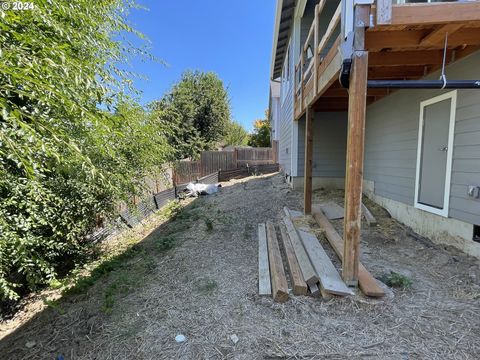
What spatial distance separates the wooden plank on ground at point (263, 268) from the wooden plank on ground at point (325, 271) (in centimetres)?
53

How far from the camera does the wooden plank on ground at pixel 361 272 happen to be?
2.49m

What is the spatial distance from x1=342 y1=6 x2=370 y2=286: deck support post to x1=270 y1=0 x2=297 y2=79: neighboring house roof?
5477 mm

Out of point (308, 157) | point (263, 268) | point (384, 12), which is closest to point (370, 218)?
point (308, 157)

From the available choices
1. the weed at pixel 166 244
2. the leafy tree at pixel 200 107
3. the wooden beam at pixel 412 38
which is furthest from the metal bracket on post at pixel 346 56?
the leafy tree at pixel 200 107

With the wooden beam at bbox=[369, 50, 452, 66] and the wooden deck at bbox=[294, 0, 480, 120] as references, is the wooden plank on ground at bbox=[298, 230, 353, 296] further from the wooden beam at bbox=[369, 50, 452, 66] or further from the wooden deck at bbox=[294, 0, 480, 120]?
the wooden beam at bbox=[369, 50, 452, 66]

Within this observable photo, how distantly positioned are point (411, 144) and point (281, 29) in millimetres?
5921

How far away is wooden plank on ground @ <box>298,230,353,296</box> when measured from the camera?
8.34 ft

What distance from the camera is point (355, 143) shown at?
2.49 metres

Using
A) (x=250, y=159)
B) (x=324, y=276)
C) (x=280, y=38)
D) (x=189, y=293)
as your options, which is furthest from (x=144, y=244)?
(x=250, y=159)

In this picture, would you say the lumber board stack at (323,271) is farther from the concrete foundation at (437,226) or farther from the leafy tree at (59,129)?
the leafy tree at (59,129)

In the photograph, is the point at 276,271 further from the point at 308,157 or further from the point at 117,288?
the point at 308,157

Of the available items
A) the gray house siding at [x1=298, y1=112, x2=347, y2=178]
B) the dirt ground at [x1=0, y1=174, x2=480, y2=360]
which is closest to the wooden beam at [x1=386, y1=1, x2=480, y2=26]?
the dirt ground at [x1=0, y1=174, x2=480, y2=360]

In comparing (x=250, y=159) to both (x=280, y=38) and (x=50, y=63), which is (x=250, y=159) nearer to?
(x=280, y=38)

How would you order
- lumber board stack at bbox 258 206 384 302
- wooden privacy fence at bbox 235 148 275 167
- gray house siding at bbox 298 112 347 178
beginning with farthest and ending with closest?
wooden privacy fence at bbox 235 148 275 167
gray house siding at bbox 298 112 347 178
lumber board stack at bbox 258 206 384 302
